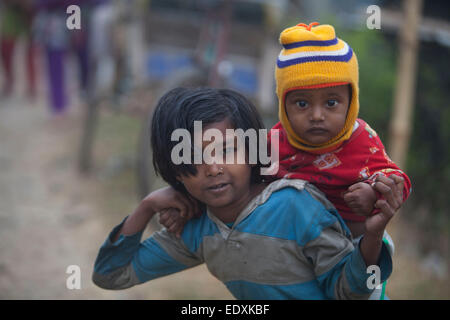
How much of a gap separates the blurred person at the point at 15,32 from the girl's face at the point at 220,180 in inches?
223

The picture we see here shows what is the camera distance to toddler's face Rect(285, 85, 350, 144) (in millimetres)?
1354

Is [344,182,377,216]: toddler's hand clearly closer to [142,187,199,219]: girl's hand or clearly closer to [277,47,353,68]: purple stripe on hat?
[277,47,353,68]: purple stripe on hat

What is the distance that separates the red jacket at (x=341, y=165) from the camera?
138cm

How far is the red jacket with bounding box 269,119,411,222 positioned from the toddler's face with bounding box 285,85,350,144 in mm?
69

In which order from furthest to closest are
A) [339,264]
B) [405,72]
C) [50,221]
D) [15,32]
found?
[15,32] → [50,221] → [405,72] → [339,264]

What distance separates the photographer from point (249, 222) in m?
1.42

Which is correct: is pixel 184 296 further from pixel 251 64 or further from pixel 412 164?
pixel 251 64

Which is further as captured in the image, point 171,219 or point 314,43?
point 171,219

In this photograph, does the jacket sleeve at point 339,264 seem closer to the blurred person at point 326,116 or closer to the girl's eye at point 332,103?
the blurred person at point 326,116

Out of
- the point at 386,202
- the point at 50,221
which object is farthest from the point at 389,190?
the point at 50,221

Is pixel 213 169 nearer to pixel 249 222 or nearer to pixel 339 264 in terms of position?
pixel 249 222

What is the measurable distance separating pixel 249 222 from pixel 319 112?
1.20 ft

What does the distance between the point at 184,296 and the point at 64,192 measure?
1979mm

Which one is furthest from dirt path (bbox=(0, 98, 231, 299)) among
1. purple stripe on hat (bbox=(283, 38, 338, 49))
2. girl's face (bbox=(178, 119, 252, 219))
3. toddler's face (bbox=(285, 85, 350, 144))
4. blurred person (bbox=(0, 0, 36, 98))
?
purple stripe on hat (bbox=(283, 38, 338, 49))
